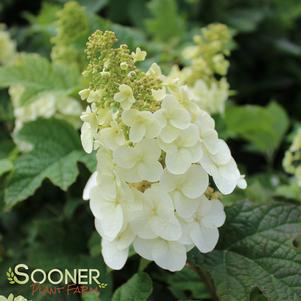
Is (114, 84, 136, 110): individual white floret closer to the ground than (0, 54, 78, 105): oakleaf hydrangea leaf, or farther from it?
farther from it

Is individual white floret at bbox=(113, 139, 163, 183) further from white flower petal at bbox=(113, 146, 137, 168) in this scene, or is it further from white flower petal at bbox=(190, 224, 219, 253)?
white flower petal at bbox=(190, 224, 219, 253)

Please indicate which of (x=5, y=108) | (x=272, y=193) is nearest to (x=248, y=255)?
(x=272, y=193)

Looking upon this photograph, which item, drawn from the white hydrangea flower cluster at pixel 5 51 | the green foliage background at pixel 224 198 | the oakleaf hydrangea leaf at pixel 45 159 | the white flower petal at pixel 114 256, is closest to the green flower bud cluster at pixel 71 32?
the green foliage background at pixel 224 198

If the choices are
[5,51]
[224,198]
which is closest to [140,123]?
[224,198]

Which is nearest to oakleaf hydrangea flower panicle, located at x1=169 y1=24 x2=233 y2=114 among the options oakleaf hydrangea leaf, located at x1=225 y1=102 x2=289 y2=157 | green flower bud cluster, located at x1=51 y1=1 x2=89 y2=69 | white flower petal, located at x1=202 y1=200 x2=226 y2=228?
oakleaf hydrangea leaf, located at x1=225 y1=102 x2=289 y2=157

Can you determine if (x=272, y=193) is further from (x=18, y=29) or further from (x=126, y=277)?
(x=18, y=29)

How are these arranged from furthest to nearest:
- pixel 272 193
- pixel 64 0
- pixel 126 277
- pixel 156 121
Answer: pixel 64 0 < pixel 272 193 < pixel 126 277 < pixel 156 121

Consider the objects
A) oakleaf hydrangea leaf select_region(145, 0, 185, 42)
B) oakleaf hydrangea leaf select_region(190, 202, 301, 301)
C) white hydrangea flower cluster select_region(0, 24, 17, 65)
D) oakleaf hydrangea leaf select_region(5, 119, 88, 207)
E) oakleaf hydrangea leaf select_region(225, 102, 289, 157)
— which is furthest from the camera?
oakleaf hydrangea leaf select_region(145, 0, 185, 42)
